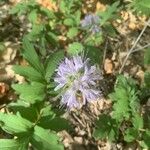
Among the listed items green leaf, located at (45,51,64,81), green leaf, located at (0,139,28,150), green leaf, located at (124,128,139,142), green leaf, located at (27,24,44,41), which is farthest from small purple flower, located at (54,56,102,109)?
green leaf, located at (27,24,44,41)

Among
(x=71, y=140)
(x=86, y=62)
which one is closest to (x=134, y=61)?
(x=71, y=140)

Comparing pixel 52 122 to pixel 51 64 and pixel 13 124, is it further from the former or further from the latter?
pixel 51 64

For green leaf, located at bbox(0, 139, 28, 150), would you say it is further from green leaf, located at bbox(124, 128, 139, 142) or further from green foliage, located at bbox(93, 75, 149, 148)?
green leaf, located at bbox(124, 128, 139, 142)

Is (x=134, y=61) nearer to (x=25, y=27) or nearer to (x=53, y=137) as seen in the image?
(x=25, y=27)

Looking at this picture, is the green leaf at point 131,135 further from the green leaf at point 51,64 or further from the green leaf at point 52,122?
the green leaf at point 51,64

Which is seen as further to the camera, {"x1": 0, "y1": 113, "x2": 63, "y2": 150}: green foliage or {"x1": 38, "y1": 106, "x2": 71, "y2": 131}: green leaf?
{"x1": 38, "y1": 106, "x2": 71, "y2": 131}: green leaf

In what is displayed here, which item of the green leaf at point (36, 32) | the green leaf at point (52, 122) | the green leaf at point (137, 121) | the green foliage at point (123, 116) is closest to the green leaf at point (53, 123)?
the green leaf at point (52, 122)
